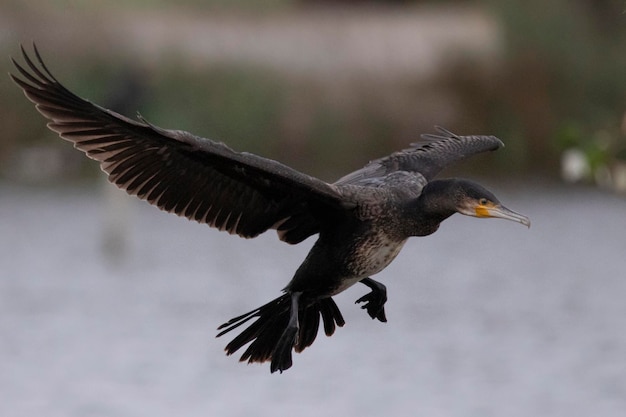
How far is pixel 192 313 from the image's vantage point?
14.4 meters

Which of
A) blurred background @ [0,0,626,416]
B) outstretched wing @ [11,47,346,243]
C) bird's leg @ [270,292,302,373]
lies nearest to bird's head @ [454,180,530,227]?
outstretched wing @ [11,47,346,243]

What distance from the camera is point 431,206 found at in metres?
5.88

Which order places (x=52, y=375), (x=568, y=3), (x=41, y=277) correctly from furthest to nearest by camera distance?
(x=568, y=3) < (x=41, y=277) < (x=52, y=375)

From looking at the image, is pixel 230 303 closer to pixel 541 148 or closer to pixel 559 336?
pixel 559 336

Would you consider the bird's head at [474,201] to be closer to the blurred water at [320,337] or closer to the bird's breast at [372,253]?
the bird's breast at [372,253]

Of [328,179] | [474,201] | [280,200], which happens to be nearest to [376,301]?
[280,200]

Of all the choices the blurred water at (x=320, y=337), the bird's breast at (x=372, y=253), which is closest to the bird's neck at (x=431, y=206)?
the bird's breast at (x=372, y=253)

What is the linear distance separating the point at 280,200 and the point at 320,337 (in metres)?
7.15

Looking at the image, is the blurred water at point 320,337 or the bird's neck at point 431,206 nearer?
the bird's neck at point 431,206

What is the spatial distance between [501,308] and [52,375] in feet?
15.0

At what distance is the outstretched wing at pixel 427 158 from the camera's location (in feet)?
21.6

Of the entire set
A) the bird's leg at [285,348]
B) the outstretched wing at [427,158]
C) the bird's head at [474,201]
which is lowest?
the bird's leg at [285,348]

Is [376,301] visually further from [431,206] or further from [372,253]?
[431,206]

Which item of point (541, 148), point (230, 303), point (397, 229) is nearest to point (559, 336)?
point (230, 303)
